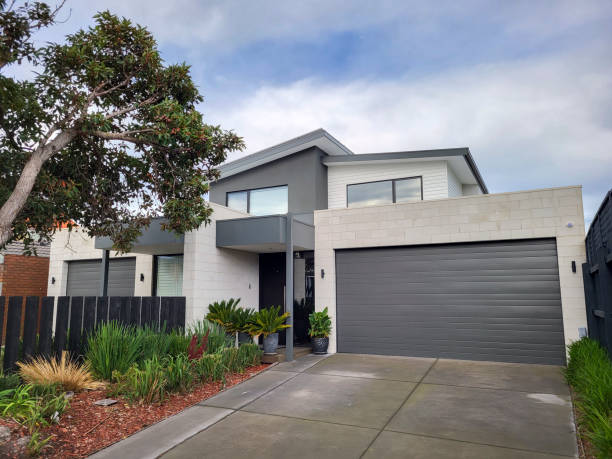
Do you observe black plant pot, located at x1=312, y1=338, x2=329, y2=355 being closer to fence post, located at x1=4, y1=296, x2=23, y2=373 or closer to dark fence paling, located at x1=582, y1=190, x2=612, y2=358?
dark fence paling, located at x1=582, y1=190, x2=612, y2=358

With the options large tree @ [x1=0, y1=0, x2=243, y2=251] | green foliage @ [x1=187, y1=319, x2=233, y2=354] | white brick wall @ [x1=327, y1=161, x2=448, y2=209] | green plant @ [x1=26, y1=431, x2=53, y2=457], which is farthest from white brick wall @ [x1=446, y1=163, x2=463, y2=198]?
green plant @ [x1=26, y1=431, x2=53, y2=457]

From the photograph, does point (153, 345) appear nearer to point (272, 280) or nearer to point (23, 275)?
point (272, 280)

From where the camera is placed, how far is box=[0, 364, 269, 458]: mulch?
4832 millimetres

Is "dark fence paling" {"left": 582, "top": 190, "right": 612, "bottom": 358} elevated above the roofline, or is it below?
below

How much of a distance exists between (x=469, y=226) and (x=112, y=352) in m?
8.12

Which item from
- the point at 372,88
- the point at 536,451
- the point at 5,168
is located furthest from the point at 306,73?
the point at 536,451

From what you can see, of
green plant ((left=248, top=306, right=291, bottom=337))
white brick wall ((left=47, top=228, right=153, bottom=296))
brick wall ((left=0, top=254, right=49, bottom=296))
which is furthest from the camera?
white brick wall ((left=47, top=228, right=153, bottom=296))

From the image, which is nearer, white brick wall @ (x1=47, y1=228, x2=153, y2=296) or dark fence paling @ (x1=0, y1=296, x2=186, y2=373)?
dark fence paling @ (x1=0, y1=296, x2=186, y2=373)

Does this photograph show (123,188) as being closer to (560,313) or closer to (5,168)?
(5,168)

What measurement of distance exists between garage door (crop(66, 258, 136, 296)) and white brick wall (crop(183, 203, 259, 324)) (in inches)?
150

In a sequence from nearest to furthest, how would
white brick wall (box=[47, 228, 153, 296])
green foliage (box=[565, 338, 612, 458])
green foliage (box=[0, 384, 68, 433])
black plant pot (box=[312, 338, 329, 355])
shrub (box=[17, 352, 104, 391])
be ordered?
green foliage (box=[565, 338, 612, 458])
green foliage (box=[0, 384, 68, 433])
shrub (box=[17, 352, 104, 391])
black plant pot (box=[312, 338, 329, 355])
white brick wall (box=[47, 228, 153, 296])

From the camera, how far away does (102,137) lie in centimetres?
801

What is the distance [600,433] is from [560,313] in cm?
641

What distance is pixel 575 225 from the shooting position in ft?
30.3
